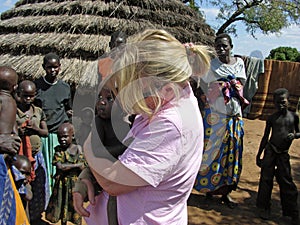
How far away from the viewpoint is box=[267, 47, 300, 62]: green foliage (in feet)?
46.1

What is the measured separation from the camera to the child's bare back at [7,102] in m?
2.01

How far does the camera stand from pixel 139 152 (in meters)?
0.99

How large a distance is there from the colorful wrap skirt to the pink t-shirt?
2.61 m

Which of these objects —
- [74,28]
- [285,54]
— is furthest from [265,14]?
[74,28]

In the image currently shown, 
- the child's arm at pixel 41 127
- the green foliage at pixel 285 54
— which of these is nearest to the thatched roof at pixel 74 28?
the child's arm at pixel 41 127

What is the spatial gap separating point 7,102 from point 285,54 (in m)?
14.3

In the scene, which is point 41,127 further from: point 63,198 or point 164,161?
point 164,161

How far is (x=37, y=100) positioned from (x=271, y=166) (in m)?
2.58

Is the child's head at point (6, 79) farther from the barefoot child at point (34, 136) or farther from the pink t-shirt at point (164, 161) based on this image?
the pink t-shirt at point (164, 161)

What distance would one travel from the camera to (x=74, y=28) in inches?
225

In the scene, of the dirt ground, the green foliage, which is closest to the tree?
the green foliage

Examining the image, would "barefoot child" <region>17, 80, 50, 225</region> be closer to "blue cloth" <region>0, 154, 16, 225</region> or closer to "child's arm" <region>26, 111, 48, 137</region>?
"child's arm" <region>26, 111, 48, 137</region>

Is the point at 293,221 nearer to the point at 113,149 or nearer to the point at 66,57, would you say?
the point at 113,149

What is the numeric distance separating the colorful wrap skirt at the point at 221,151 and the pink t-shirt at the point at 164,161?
2.61 m
